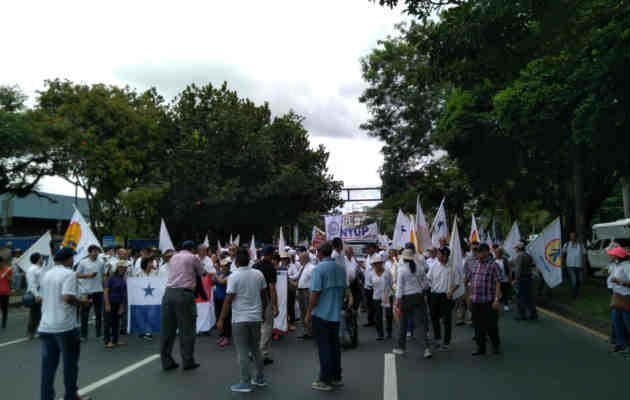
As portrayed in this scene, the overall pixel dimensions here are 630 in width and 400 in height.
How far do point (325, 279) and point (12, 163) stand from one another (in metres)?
22.2

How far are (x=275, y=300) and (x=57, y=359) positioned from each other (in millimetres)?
3319

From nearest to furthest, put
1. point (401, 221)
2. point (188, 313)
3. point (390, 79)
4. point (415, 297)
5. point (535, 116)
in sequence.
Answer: point (188, 313) → point (415, 297) → point (535, 116) → point (401, 221) → point (390, 79)

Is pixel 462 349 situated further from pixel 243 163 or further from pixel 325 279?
pixel 243 163

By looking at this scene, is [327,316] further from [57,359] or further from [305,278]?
[305,278]

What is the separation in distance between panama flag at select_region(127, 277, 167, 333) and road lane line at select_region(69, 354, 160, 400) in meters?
1.98

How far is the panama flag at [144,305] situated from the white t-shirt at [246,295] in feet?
14.5

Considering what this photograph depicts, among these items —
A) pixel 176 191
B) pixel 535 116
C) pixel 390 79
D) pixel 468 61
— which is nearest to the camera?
pixel 468 61

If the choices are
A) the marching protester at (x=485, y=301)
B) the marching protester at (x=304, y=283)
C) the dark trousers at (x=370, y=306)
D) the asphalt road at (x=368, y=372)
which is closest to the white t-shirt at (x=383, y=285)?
the asphalt road at (x=368, y=372)

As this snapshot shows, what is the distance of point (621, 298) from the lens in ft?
27.2

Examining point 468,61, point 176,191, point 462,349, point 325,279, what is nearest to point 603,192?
point 468,61

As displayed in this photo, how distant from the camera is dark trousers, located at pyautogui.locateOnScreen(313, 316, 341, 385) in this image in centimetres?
668

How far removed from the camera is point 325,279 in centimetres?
692

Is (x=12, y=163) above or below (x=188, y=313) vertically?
above

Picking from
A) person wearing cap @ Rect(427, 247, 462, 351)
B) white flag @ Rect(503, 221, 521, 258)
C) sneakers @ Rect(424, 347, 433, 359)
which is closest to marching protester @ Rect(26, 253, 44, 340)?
sneakers @ Rect(424, 347, 433, 359)
